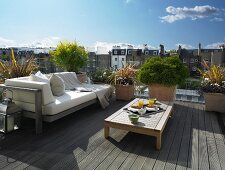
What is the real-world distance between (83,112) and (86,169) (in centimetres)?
220

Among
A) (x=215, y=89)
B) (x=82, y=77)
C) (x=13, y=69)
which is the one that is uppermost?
(x=13, y=69)

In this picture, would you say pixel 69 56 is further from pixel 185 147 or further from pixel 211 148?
pixel 211 148

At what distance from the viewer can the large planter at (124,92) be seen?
17.3 feet

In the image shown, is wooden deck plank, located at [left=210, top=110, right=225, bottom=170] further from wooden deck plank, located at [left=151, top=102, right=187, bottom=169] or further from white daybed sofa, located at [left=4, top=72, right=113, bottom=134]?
white daybed sofa, located at [left=4, top=72, right=113, bottom=134]

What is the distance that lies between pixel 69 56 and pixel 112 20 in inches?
104

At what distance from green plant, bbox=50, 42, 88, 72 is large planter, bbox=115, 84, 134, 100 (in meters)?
1.32

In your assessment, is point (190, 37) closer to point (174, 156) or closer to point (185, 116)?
point (185, 116)

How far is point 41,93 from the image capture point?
2.97 metres

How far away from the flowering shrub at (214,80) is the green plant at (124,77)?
1644 mm

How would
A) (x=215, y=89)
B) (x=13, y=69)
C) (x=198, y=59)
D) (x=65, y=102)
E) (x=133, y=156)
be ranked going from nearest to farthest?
1. (x=133, y=156)
2. (x=65, y=102)
3. (x=13, y=69)
4. (x=215, y=89)
5. (x=198, y=59)

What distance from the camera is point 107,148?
2664 millimetres

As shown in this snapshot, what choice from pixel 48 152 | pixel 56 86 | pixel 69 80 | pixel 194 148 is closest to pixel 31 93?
pixel 56 86

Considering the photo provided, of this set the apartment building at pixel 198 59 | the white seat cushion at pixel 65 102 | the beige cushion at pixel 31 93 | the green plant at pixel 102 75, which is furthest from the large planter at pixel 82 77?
the apartment building at pixel 198 59

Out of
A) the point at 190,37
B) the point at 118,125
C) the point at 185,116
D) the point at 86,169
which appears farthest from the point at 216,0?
the point at 86,169
